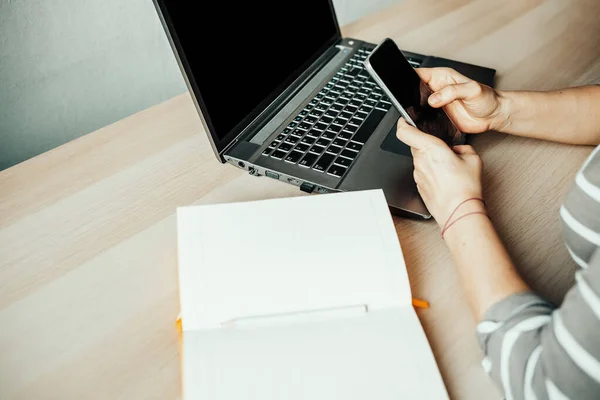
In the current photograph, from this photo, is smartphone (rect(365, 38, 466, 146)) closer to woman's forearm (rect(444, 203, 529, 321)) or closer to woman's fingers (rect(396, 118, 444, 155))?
woman's fingers (rect(396, 118, 444, 155))

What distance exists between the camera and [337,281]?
0.51m

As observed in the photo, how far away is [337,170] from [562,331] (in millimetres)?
333

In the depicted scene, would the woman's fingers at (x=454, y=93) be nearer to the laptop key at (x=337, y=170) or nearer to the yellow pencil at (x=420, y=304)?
the laptop key at (x=337, y=170)

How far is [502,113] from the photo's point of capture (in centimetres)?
72

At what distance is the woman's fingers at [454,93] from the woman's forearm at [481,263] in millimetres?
169

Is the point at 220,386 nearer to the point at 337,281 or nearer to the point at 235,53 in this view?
the point at 337,281

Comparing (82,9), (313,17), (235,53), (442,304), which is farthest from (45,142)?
(442,304)

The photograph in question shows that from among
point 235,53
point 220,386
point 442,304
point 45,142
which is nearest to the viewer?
point 220,386

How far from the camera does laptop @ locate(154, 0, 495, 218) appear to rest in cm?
62

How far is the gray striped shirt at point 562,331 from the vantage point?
1.26ft

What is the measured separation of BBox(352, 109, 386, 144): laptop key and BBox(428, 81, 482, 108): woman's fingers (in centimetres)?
10

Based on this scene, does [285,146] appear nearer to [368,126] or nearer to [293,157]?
[293,157]

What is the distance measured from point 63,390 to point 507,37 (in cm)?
98

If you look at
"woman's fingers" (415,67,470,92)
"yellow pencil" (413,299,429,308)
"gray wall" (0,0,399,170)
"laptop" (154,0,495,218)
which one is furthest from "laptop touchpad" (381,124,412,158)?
"gray wall" (0,0,399,170)
